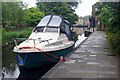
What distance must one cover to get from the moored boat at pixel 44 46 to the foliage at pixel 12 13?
17.6 metres

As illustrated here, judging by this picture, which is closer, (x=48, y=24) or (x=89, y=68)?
(x=89, y=68)

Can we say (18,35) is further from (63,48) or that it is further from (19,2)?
(63,48)

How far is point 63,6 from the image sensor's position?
37531mm

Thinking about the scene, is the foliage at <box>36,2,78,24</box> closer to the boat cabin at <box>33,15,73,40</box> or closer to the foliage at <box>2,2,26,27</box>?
the foliage at <box>2,2,26,27</box>

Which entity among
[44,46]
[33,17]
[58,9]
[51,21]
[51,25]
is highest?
[58,9]

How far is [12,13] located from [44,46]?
76.9ft

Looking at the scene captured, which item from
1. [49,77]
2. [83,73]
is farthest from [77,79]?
[49,77]

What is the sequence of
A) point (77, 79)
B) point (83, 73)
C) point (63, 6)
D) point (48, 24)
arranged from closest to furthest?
point (77, 79) → point (83, 73) → point (48, 24) → point (63, 6)

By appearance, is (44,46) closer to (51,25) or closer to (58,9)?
(51,25)

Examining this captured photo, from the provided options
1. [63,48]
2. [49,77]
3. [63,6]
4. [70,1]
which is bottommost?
[49,77]

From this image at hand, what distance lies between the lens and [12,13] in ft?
101

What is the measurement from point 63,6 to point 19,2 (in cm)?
1126

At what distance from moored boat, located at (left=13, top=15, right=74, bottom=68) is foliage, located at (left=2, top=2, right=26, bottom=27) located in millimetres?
17567

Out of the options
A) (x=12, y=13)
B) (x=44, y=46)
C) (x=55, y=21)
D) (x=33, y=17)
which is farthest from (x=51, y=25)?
(x=33, y=17)
